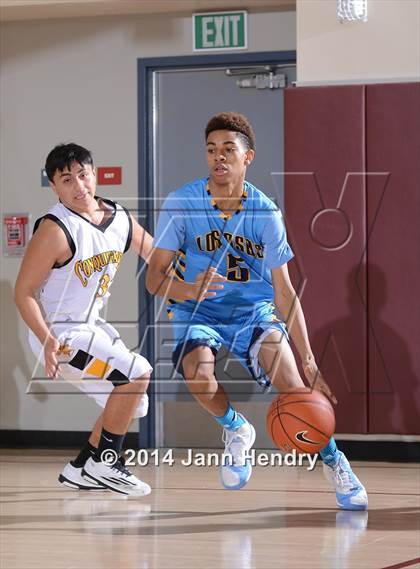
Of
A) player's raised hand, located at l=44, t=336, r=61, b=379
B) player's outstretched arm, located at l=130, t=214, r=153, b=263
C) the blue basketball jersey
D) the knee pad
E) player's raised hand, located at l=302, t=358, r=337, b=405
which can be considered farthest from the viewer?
player's outstretched arm, located at l=130, t=214, r=153, b=263

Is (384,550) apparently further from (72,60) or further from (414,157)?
(72,60)

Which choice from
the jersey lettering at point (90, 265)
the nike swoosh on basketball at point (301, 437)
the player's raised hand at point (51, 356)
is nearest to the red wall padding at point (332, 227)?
the jersey lettering at point (90, 265)

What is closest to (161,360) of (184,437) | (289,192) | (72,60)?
(184,437)

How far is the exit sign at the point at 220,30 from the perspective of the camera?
6715mm

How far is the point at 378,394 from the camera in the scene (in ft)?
19.7

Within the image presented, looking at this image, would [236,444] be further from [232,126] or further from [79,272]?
[232,126]

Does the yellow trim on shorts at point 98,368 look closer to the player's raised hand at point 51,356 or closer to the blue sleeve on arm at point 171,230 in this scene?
the player's raised hand at point 51,356

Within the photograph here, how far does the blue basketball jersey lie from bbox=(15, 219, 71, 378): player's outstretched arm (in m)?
0.46

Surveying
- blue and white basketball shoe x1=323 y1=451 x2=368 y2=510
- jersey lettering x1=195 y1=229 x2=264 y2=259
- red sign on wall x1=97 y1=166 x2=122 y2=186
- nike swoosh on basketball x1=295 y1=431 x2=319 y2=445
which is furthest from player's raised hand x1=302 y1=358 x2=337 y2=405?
red sign on wall x1=97 y1=166 x2=122 y2=186

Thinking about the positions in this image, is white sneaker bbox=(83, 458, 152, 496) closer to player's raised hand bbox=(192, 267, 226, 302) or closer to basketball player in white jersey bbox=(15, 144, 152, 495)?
basketball player in white jersey bbox=(15, 144, 152, 495)

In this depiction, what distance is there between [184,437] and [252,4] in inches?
107

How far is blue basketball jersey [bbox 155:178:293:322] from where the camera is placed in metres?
4.77

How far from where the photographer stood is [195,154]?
699 cm

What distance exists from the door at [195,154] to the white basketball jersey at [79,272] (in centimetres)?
187
